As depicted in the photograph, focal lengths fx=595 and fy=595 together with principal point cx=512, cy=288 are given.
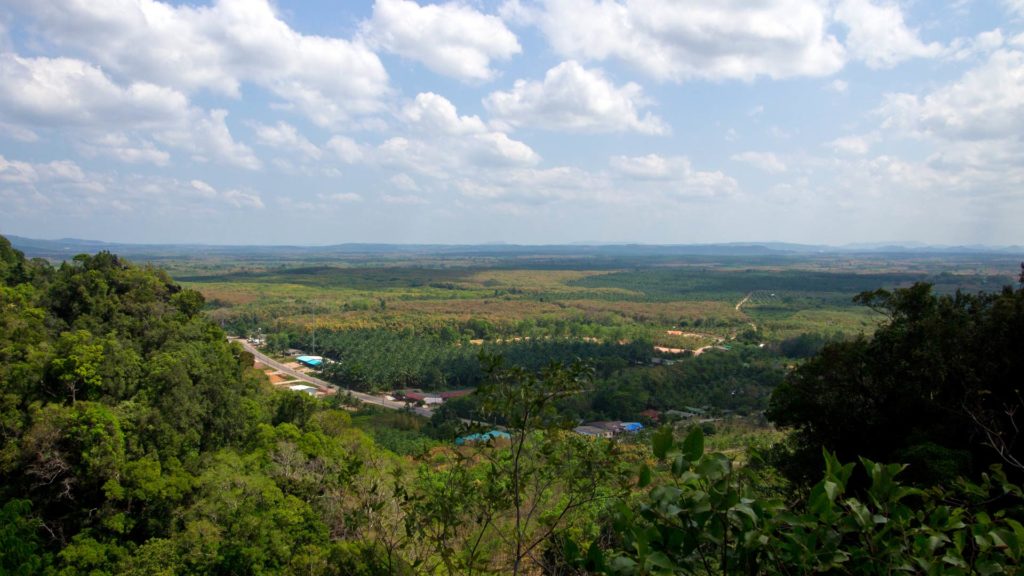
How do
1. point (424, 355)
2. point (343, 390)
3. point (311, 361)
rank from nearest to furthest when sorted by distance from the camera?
point (343, 390), point (311, 361), point (424, 355)

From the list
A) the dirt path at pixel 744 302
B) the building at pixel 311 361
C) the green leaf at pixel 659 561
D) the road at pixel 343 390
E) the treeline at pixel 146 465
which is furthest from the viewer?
the dirt path at pixel 744 302

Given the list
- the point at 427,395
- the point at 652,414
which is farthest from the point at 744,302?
the point at 427,395

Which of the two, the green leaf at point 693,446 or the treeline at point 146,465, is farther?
the treeline at point 146,465

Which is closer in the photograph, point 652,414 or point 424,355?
point 652,414

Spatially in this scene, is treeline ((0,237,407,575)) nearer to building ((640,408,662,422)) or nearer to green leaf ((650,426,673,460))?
green leaf ((650,426,673,460))

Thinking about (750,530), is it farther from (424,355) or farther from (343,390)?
(424,355)

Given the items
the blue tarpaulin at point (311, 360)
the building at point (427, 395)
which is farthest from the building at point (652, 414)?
the blue tarpaulin at point (311, 360)

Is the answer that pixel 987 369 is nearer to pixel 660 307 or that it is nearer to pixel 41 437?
pixel 41 437

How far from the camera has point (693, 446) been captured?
5.67 ft

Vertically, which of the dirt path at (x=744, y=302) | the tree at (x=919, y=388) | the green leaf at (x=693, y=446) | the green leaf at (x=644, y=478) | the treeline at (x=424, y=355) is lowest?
the treeline at (x=424, y=355)

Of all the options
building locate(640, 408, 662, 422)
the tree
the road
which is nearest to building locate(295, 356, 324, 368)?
the road

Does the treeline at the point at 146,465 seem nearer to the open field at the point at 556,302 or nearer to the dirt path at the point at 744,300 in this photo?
the open field at the point at 556,302

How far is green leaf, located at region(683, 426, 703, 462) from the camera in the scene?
1.66 metres

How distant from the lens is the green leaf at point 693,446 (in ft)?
5.46
